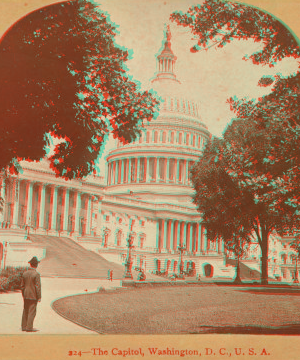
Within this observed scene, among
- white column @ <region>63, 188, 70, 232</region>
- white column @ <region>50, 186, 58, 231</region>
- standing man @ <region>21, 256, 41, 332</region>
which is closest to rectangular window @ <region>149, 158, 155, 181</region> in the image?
white column @ <region>63, 188, 70, 232</region>

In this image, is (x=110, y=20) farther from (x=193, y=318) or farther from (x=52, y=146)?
(x=193, y=318)

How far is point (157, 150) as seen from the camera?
18859 mm

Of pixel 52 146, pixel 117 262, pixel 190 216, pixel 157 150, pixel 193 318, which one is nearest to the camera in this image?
pixel 193 318

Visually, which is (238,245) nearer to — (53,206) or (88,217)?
(88,217)

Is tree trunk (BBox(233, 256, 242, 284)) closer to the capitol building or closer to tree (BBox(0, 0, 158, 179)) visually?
the capitol building

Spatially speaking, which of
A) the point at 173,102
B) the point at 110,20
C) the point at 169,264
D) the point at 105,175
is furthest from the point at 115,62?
the point at 169,264

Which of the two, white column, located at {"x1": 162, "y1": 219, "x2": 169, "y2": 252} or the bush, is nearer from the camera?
the bush

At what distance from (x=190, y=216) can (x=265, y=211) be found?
2.86 m

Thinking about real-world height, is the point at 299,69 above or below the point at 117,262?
above

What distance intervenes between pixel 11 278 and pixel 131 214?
7.22 meters

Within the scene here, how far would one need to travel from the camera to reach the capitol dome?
14.4 m

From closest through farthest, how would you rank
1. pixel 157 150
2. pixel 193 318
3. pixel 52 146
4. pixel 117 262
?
pixel 193 318 < pixel 52 146 < pixel 117 262 < pixel 157 150

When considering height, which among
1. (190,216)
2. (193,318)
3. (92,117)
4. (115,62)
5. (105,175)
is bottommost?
(193,318)

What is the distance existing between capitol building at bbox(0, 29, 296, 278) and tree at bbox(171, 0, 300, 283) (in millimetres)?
1011
